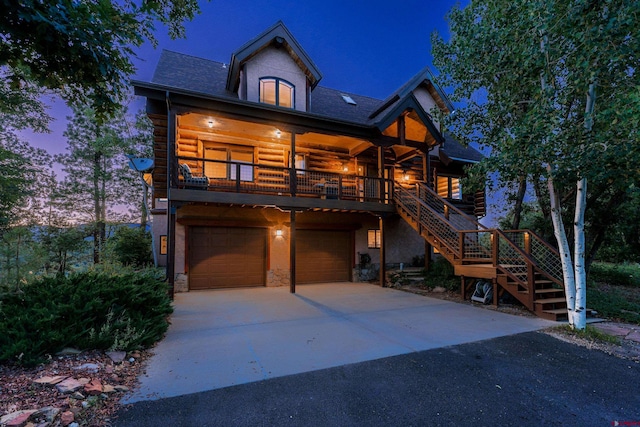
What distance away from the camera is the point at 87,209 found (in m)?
17.7

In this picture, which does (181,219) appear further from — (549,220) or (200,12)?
(549,220)

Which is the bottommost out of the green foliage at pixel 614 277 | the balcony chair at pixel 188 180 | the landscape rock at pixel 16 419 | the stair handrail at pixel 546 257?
the green foliage at pixel 614 277

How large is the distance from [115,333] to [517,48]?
8.63 m

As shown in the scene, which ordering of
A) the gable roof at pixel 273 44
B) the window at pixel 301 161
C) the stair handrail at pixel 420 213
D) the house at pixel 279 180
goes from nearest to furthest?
the house at pixel 279 180 → the stair handrail at pixel 420 213 → the gable roof at pixel 273 44 → the window at pixel 301 161

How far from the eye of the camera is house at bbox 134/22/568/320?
8.65 meters

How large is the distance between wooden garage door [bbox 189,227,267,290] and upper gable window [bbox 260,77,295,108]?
4837 millimetres

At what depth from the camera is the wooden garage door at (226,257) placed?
10.0 metres

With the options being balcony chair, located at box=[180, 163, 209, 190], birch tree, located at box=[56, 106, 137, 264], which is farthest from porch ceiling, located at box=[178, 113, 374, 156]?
birch tree, located at box=[56, 106, 137, 264]

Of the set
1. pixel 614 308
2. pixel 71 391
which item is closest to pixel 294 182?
pixel 71 391

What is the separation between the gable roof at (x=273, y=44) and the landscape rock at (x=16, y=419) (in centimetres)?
1039

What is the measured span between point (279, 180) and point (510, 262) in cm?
800

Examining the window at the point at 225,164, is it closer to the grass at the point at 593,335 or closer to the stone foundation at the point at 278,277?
the stone foundation at the point at 278,277

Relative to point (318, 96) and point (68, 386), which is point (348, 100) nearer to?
point (318, 96)

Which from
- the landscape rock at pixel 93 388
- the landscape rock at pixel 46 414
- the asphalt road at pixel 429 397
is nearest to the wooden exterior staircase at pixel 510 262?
the asphalt road at pixel 429 397
